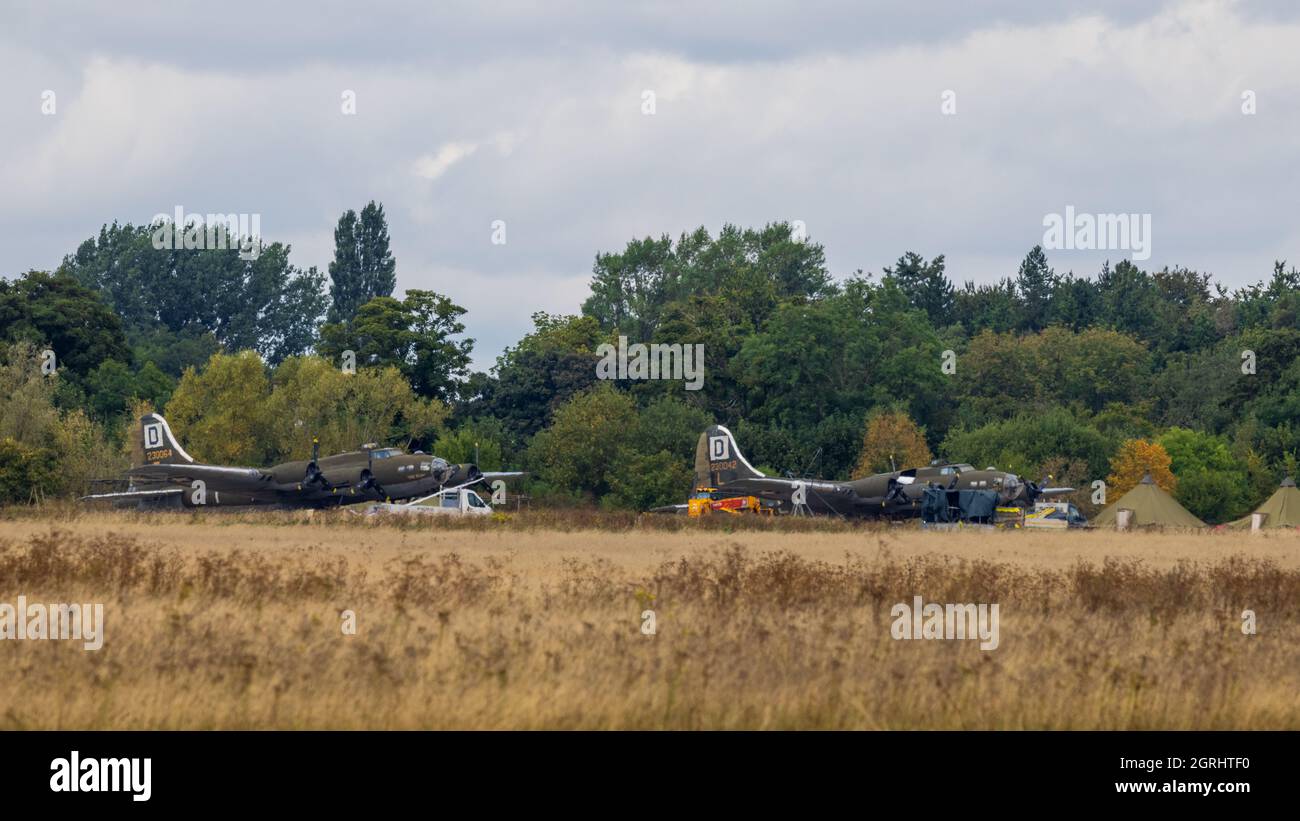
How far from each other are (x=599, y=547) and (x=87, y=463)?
40.8 meters

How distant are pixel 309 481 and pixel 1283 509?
42280 mm

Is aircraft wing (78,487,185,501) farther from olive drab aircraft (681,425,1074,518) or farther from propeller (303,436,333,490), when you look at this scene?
olive drab aircraft (681,425,1074,518)

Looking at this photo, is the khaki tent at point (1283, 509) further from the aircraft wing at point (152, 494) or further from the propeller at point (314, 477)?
the aircraft wing at point (152, 494)

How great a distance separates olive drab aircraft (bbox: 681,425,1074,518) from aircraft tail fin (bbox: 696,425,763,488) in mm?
2202

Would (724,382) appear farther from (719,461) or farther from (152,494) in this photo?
(152,494)

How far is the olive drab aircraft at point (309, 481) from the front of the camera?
179ft

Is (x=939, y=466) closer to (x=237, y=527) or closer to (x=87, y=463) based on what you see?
(x=237, y=527)

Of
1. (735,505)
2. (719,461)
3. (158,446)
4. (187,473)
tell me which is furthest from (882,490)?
(158,446)

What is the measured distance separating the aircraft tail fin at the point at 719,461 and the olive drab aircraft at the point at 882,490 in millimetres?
2202

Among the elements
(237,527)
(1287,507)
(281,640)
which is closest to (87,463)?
(237,527)

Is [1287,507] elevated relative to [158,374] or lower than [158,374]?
lower
